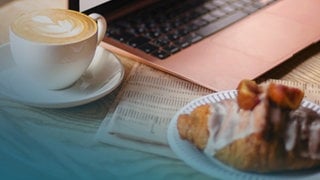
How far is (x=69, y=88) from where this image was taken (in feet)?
2.28

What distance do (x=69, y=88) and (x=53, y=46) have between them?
71 mm

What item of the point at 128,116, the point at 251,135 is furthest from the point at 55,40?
the point at 251,135

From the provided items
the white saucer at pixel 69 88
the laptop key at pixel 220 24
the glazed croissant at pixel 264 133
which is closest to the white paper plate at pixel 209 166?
the glazed croissant at pixel 264 133

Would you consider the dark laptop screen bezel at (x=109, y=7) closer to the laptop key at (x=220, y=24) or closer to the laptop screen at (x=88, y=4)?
the laptop screen at (x=88, y=4)

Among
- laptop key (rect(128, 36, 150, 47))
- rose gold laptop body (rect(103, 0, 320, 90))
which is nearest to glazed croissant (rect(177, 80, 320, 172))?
rose gold laptop body (rect(103, 0, 320, 90))

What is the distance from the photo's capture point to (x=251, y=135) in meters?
0.54

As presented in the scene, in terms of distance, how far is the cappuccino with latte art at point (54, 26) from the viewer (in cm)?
66

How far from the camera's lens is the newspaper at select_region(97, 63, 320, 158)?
2.02ft

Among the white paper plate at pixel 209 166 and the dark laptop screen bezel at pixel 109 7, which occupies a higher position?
the white paper plate at pixel 209 166

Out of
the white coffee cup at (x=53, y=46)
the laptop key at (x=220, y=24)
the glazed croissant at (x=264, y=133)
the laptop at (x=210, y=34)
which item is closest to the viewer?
the glazed croissant at (x=264, y=133)

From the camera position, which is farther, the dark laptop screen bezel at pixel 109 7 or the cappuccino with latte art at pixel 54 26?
the dark laptop screen bezel at pixel 109 7

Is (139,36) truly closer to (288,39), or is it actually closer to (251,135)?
(288,39)

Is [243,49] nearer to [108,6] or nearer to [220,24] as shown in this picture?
[220,24]

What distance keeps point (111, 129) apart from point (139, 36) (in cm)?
23
